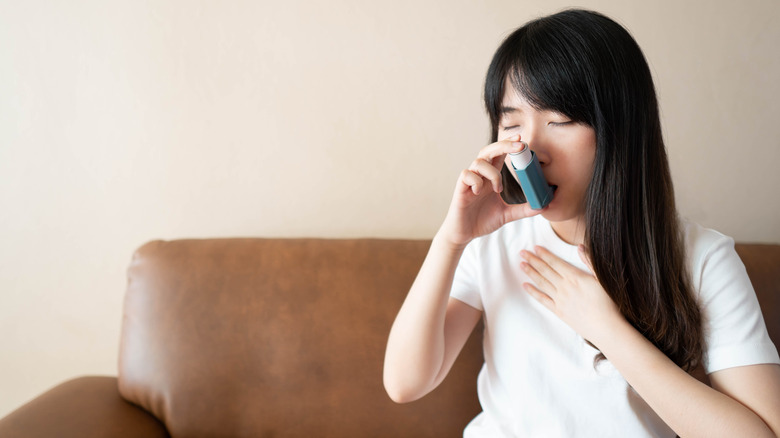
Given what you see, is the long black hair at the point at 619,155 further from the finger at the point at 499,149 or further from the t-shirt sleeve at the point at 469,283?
the t-shirt sleeve at the point at 469,283

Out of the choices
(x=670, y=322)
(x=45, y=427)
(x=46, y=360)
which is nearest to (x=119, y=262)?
(x=46, y=360)

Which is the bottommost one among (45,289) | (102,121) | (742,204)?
(45,289)

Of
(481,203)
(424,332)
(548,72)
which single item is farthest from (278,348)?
(548,72)

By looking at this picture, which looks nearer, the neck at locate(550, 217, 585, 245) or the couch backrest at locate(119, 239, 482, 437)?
the neck at locate(550, 217, 585, 245)

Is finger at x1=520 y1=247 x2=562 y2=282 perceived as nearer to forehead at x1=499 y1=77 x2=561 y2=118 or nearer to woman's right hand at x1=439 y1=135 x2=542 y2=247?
woman's right hand at x1=439 y1=135 x2=542 y2=247

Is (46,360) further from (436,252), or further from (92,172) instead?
(436,252)

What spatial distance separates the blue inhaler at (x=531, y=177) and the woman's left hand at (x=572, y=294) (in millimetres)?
147

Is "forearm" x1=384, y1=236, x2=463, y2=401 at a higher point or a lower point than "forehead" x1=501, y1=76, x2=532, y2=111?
lower

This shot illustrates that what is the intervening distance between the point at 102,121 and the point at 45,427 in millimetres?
688

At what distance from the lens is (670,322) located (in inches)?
31.2

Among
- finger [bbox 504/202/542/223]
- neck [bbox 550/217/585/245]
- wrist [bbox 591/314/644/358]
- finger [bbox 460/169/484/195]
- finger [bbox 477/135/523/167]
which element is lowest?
wrist [bbox 591/314/644/358]

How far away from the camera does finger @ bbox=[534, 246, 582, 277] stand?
85cm

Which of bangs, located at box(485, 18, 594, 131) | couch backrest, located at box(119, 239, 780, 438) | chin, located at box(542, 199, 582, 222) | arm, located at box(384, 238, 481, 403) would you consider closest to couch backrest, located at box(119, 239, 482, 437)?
couch backrest, located at box(119, 239, 780, 438)

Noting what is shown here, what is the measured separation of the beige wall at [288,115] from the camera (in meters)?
1.22
